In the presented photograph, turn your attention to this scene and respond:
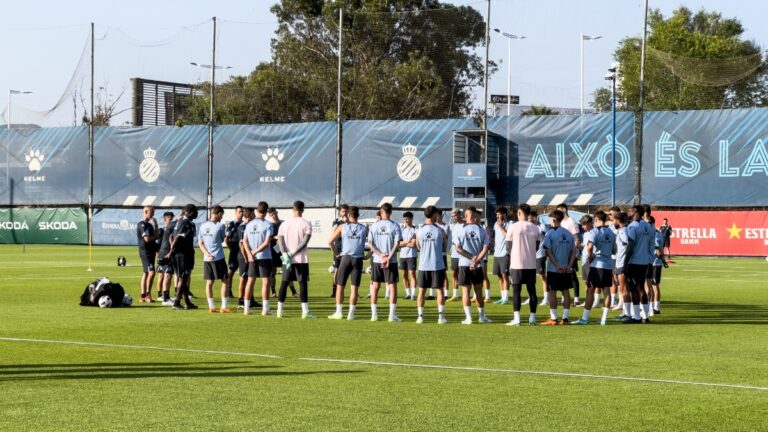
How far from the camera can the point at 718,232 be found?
44312 millimetres

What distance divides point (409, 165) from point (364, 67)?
14209 mm

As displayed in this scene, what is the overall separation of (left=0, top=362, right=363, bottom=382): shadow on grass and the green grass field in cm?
2

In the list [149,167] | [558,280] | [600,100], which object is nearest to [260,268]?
[558,280]

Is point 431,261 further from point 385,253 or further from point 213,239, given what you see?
point 213,239

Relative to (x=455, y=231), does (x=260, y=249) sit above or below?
below

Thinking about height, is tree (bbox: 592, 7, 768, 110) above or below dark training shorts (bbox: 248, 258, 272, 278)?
above

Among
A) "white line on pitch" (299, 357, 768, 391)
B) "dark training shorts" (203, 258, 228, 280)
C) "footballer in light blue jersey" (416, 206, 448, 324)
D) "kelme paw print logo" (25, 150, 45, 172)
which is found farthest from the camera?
"kelme paw print logo" (25, 150, 45, 172)

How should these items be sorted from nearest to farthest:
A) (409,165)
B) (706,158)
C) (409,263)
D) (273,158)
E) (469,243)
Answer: (469,243) < (409,263) < (706,158) < (409,165) < (273,158)

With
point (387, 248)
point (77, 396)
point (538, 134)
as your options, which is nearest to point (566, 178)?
point (538, 134)

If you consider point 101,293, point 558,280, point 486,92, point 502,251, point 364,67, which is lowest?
point 101,293

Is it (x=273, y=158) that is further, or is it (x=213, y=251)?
(x=273, y=158)

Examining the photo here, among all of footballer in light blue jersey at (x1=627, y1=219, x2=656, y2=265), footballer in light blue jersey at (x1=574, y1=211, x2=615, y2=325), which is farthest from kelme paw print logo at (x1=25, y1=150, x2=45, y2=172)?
footballer in light blue jersey at (x1=627, y1=219, x2=656, y2=265)

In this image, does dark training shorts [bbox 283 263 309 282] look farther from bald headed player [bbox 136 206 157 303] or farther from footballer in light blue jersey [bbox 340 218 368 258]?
bald headed player [bbox 136 206 157 303]

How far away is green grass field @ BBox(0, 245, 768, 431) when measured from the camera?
9.38 meters
